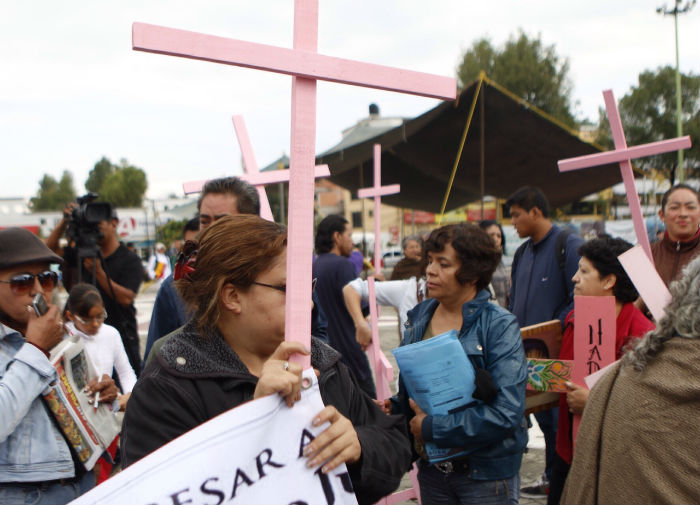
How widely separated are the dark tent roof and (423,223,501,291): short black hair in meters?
5.76

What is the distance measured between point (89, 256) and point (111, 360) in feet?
2.81

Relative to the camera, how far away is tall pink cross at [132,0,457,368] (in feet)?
4.49

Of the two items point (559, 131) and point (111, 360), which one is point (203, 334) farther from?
point (559, 131)

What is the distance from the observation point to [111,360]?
12.2 feet

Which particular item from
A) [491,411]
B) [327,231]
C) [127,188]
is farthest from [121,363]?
[127,188]

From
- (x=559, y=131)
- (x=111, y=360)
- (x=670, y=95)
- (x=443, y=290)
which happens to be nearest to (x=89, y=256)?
(x=111, y=360)

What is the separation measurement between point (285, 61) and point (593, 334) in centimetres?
187

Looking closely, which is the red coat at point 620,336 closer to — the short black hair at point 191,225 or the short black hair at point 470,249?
the short black hair at point 470,249

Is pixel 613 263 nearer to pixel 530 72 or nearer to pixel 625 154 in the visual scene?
pixel 625 154

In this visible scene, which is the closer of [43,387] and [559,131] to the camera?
[43,387]

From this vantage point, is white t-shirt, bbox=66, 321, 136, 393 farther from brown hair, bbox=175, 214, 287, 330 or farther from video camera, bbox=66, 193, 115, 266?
brown hair, bbox=175, 214, 287, 330

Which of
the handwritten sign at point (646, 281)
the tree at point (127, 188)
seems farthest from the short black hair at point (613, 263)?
the tree at point (127, 188)

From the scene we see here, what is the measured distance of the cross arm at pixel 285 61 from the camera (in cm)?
131

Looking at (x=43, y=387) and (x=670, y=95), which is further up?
(x=670, y=95)
